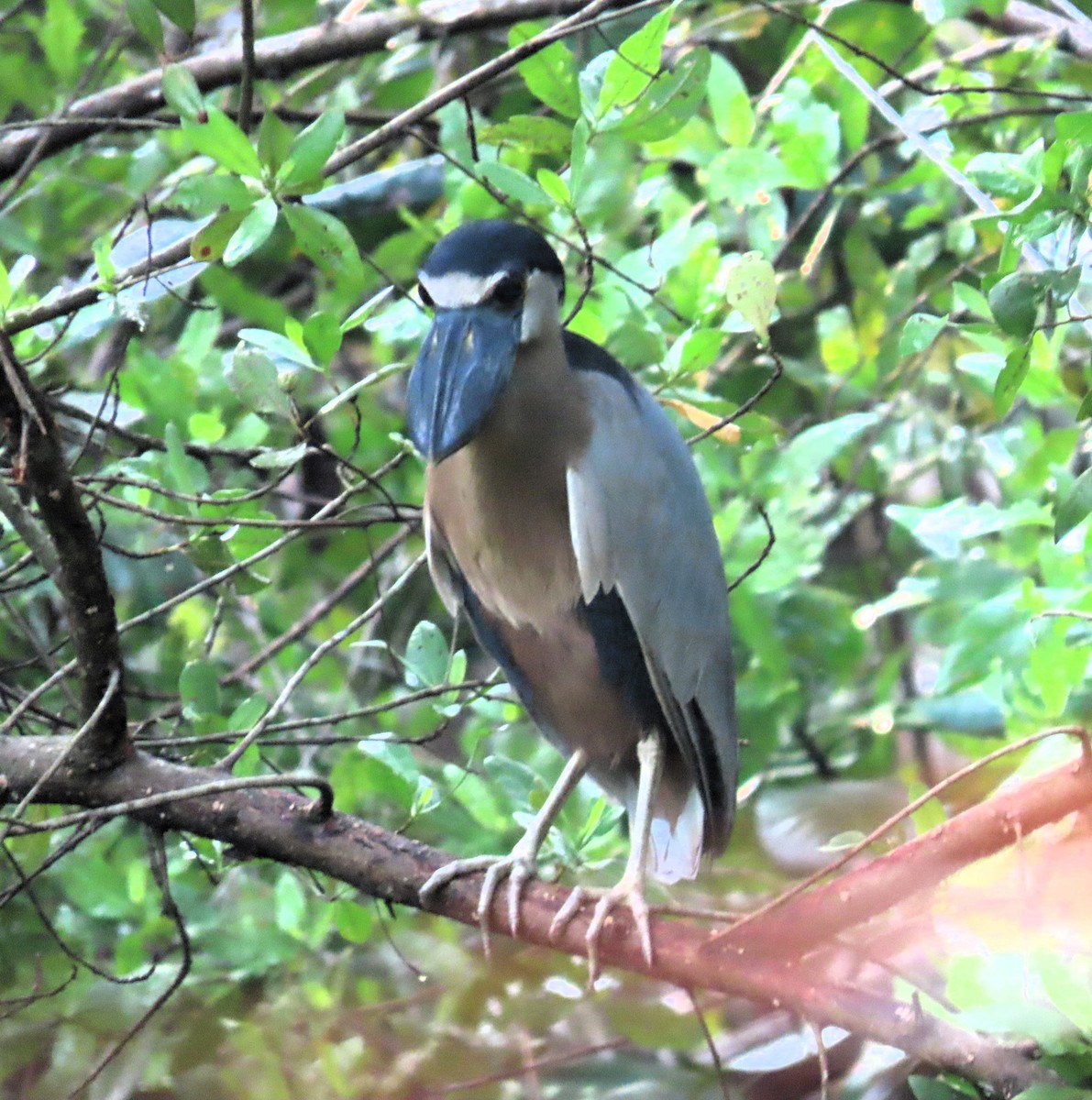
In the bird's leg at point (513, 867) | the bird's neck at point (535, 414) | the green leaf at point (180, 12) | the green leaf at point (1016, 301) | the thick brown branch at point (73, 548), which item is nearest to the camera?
the thick brown branch at point (73, 548)

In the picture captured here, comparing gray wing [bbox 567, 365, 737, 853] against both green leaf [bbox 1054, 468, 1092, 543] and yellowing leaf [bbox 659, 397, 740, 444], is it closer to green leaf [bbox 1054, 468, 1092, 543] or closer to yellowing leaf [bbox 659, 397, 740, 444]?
yellowing leaf [bbox 659, 397, 740, 444]

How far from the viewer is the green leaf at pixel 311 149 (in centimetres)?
104

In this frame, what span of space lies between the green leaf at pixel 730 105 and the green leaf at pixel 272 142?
2.96ft

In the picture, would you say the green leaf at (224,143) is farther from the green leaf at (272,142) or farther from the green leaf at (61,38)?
the green leaf at (61,38)

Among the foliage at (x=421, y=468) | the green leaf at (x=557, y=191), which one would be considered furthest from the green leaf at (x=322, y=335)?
the green leaf at (x=557, y=191)

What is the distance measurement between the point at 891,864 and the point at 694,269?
0.95 meters

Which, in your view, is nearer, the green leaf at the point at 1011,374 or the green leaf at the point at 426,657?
the green leaf at the point at 1011,374

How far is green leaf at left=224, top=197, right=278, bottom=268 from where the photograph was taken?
3.39ft

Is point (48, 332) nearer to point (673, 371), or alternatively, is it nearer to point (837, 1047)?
point (673, 371)

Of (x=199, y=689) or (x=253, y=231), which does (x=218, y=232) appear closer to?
(x=253, y=231)

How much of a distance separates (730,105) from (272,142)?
0.94 metres

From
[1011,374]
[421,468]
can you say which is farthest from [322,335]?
[421,468]

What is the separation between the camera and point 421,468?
217 cm

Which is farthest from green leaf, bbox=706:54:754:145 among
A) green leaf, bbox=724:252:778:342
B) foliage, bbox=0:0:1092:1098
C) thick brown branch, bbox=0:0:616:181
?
green leaf, bbox=724:252:778:342
